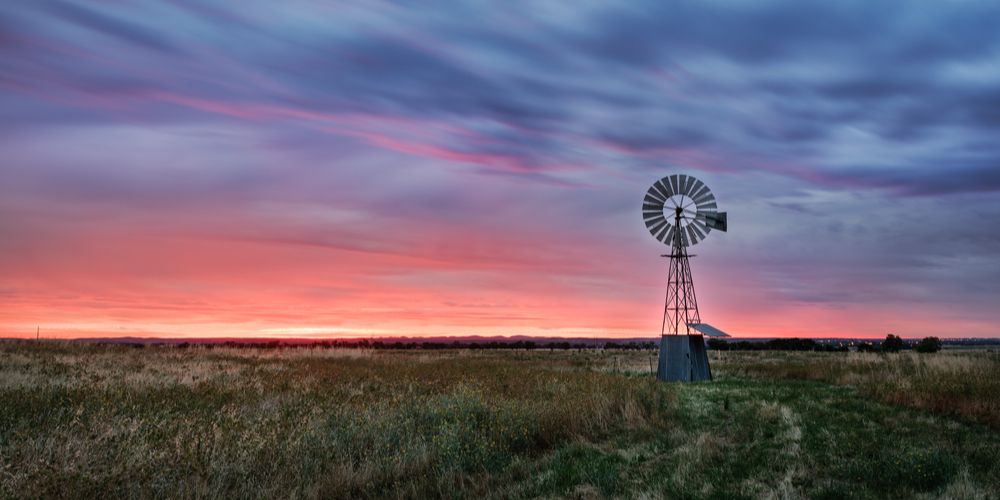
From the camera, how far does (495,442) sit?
12.3 metres

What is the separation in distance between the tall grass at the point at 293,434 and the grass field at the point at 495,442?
0.15ft

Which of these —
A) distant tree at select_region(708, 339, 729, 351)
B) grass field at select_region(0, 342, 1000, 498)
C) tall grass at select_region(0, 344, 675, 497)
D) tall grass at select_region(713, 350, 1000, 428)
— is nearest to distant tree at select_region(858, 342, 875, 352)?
distant tree at select_region(708, 339, 729, 351)

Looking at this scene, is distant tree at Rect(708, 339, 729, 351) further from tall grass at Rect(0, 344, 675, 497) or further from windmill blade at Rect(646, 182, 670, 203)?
tall grass at Rect(0, 344, 675, 497)

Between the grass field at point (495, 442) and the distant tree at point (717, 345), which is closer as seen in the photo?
the grass field at point (495, 442)

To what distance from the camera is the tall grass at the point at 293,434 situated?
9.12 m

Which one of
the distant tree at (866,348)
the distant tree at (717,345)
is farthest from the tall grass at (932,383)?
the distant tree at (717,345)

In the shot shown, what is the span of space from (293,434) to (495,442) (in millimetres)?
3995

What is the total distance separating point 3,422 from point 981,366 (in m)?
34.0

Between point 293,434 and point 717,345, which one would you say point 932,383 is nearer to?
point 293,434

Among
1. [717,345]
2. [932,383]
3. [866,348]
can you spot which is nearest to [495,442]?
[932,383]

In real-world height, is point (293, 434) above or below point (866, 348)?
above

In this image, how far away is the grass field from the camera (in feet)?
30.3

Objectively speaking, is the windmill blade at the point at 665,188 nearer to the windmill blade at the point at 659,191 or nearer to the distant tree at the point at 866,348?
the windmill blade at the point at 659,191

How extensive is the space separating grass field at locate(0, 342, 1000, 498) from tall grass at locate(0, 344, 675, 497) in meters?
Result: 0.05
